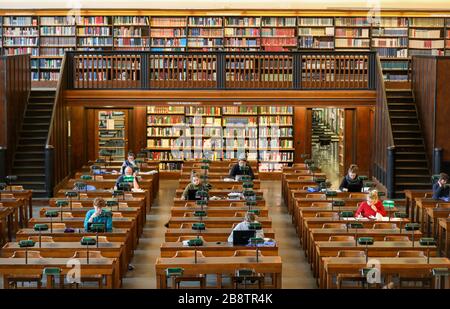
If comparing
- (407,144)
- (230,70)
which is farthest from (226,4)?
(407,144)

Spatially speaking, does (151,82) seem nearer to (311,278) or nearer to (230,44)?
(230,44)

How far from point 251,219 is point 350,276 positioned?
1.90m

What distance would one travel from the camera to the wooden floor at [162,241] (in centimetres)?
1276

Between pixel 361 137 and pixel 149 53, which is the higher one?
pixel 149 53

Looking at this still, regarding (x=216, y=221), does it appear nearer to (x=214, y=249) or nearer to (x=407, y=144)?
(x=214, y=249)

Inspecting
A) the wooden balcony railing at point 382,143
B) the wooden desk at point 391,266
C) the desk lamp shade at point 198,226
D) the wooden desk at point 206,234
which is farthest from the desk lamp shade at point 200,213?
the wooden balcony railing at point 382,143

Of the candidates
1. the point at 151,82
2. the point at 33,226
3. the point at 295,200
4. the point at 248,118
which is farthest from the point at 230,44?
the point at 33,226

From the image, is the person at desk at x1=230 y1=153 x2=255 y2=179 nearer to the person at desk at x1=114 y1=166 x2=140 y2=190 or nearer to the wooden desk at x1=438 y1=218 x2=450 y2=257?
the person at desk at x1=114 y1=166 x2=140 y2=190

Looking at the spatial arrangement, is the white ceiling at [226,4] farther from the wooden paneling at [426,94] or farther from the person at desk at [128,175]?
the person at desk at [128,175]

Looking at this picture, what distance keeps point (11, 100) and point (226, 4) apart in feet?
20.2

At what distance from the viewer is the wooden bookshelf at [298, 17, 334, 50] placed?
23.7 m

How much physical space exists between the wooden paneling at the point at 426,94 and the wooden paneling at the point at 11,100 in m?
8.10

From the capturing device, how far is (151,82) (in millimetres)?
20984

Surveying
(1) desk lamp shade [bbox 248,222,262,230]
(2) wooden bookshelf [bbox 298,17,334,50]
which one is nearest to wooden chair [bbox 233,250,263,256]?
(1) desk lamp shade [bbox 248,222,262,230]
